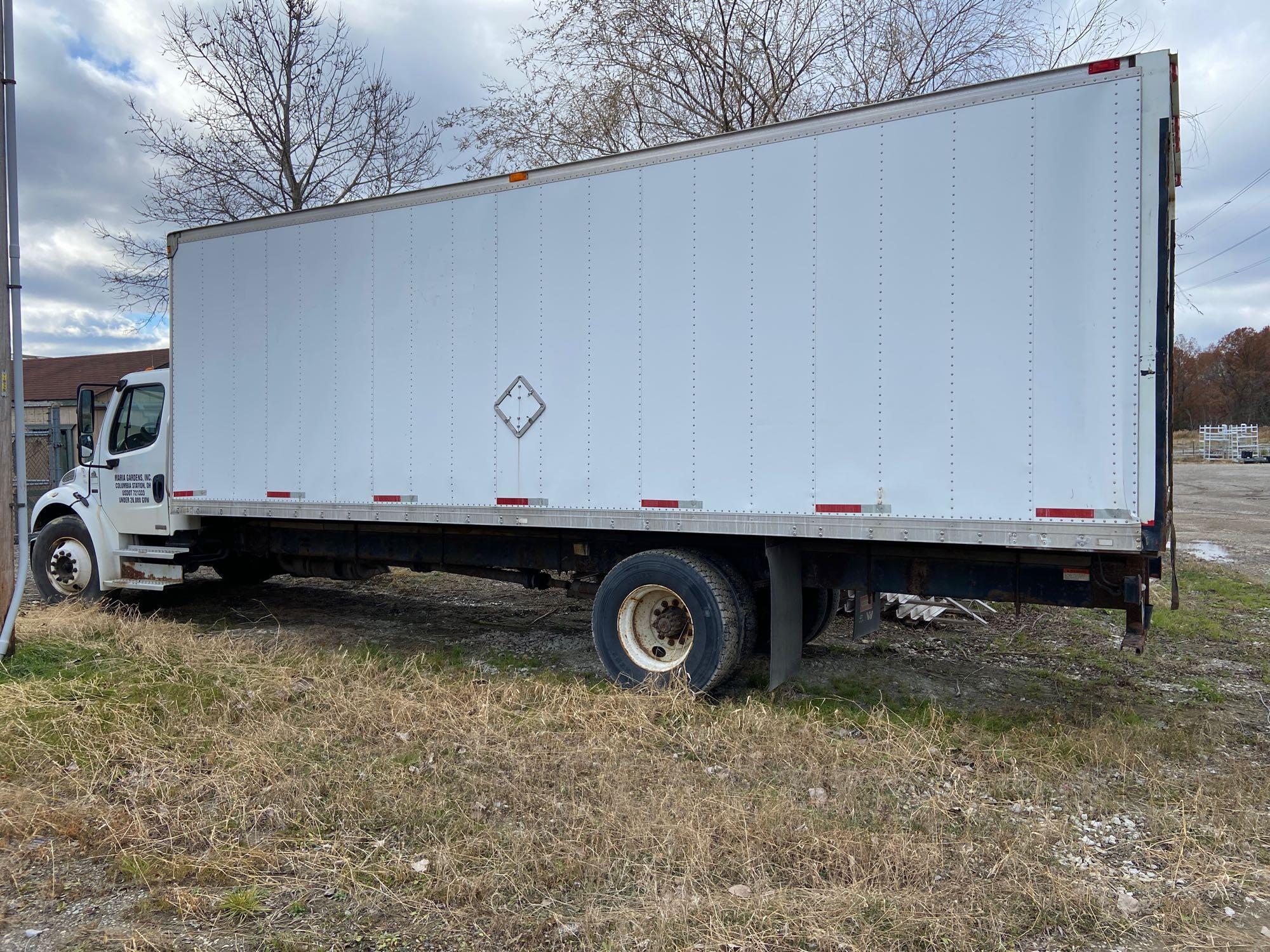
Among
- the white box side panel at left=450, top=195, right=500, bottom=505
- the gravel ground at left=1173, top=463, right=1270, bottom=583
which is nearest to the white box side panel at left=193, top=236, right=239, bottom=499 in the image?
the white box side panel at left=450, top=195, right=500, bottom=505

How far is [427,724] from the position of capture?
5.07m

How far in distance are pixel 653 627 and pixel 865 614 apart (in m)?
1.44

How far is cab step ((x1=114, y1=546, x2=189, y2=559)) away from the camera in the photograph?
8109 millimetres

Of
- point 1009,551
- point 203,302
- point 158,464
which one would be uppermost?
point 203,302

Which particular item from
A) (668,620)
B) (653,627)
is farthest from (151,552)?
(668,620)

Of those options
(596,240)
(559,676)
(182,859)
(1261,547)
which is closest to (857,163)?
(596,240)

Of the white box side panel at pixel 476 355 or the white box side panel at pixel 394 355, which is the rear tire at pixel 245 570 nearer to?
the white box side panel at pixel 394 355

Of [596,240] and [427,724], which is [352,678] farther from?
[596,240]

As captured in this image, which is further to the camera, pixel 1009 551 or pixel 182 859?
pixel 1009 551

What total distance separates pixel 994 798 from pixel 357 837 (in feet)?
9.68

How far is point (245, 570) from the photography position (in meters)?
10.1

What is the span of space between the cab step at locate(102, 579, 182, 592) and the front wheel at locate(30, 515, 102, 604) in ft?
0.48

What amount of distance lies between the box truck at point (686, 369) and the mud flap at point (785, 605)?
0.03 meters

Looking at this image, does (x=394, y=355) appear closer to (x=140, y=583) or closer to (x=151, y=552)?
(x=151, y=552)
